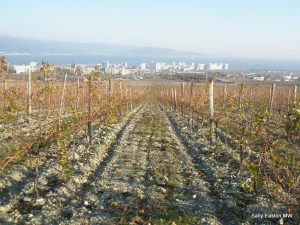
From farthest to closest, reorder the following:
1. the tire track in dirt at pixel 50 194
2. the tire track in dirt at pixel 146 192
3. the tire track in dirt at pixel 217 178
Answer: the tire track in dirt at pixel 217 178 < the tire track in dirt at pixel 146 192 < the tire track in dirt at pixel 50 194

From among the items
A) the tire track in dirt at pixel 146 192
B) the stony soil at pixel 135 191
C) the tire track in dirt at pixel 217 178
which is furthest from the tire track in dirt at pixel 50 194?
the tire track in dirt at pixel 217 178

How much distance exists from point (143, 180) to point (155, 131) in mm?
8164

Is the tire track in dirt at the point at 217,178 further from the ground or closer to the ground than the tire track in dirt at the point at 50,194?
closer to the ground

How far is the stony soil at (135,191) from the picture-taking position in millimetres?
6965

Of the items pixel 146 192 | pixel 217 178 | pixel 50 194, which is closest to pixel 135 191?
pixel 146 192

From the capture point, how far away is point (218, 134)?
16.3 m

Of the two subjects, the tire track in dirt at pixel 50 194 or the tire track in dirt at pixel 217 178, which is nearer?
the tire track in dirt at pixel 50 194

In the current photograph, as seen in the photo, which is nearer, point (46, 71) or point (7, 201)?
point (7, 201)

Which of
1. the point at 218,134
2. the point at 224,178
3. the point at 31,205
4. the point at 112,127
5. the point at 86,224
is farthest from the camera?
the point at 112,127

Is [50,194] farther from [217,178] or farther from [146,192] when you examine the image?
[217,178]

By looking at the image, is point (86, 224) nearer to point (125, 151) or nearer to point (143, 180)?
point (143, 180)

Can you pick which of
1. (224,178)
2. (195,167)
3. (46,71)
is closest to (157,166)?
(195,167)

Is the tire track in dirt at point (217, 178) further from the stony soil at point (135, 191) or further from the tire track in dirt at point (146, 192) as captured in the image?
the tire track in dirt at point (146, 192)

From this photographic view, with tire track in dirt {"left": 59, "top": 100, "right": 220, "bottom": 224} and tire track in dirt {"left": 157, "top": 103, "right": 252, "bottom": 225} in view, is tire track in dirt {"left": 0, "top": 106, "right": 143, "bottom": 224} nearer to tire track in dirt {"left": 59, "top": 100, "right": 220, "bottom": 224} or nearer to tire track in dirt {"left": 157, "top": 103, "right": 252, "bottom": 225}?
tire track in dirt {"left": 59, "top": 100, "right": 220, "bottom": 224}
